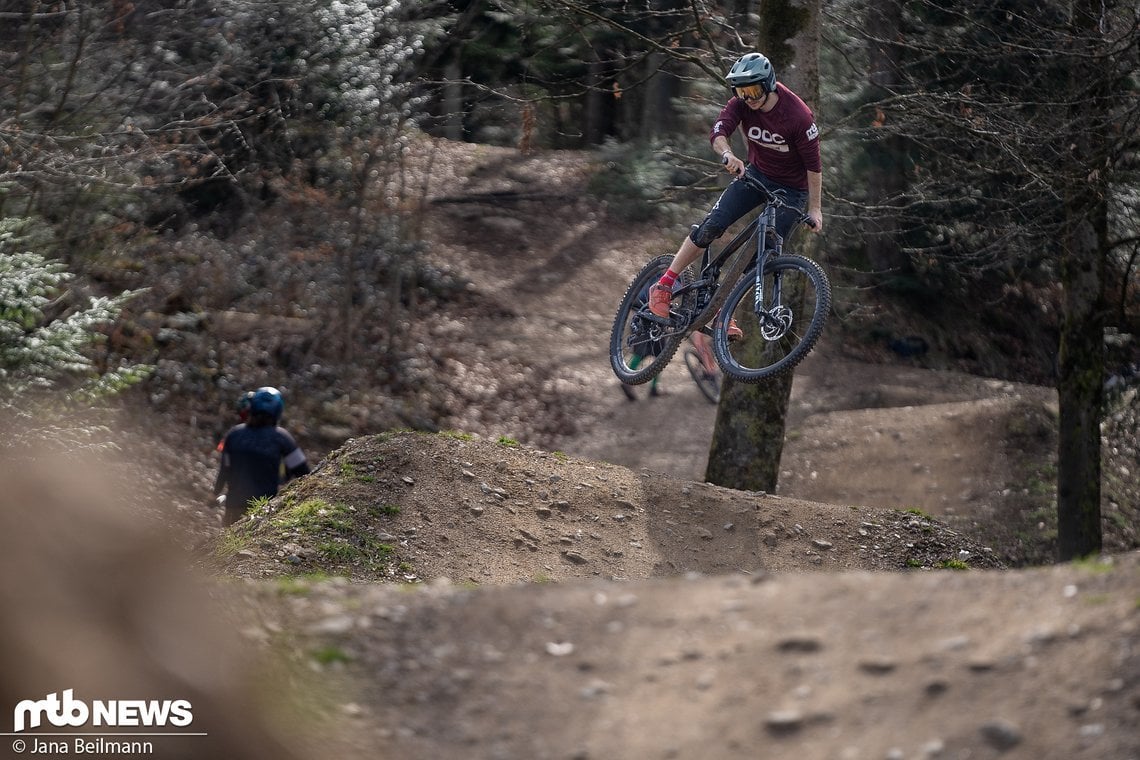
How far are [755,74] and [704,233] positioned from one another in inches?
50.9

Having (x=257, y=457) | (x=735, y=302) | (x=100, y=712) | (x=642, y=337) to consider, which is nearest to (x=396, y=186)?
(x=257, y=457)

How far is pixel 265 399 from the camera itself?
10.5 metres

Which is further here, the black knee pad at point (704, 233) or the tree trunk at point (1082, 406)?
the tree trunk at point (1082, 406)

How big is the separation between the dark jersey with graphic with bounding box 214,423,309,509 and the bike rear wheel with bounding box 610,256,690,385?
111 inches

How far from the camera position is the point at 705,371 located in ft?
62.6

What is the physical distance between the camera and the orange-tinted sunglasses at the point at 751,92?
332 inches

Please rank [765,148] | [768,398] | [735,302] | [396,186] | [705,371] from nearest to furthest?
[765,148] < [735,302] < [768,398] < [705,371] < [396,186]

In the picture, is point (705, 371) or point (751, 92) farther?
point (705, 371)

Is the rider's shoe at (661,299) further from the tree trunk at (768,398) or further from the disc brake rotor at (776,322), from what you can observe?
the tree trunk at (768,398)

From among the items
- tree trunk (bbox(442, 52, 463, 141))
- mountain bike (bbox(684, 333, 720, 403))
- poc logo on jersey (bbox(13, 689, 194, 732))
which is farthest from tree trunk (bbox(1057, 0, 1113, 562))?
tree trunk (bbox(442, 52, 463, 141))

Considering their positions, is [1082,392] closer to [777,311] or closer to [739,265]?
[739,265]

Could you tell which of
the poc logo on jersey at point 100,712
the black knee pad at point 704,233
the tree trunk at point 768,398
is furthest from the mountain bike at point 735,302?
the poc logo on jersey at point 100,712

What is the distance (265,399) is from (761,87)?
188 inches

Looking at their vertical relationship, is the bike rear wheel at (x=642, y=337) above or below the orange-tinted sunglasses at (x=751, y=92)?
below
